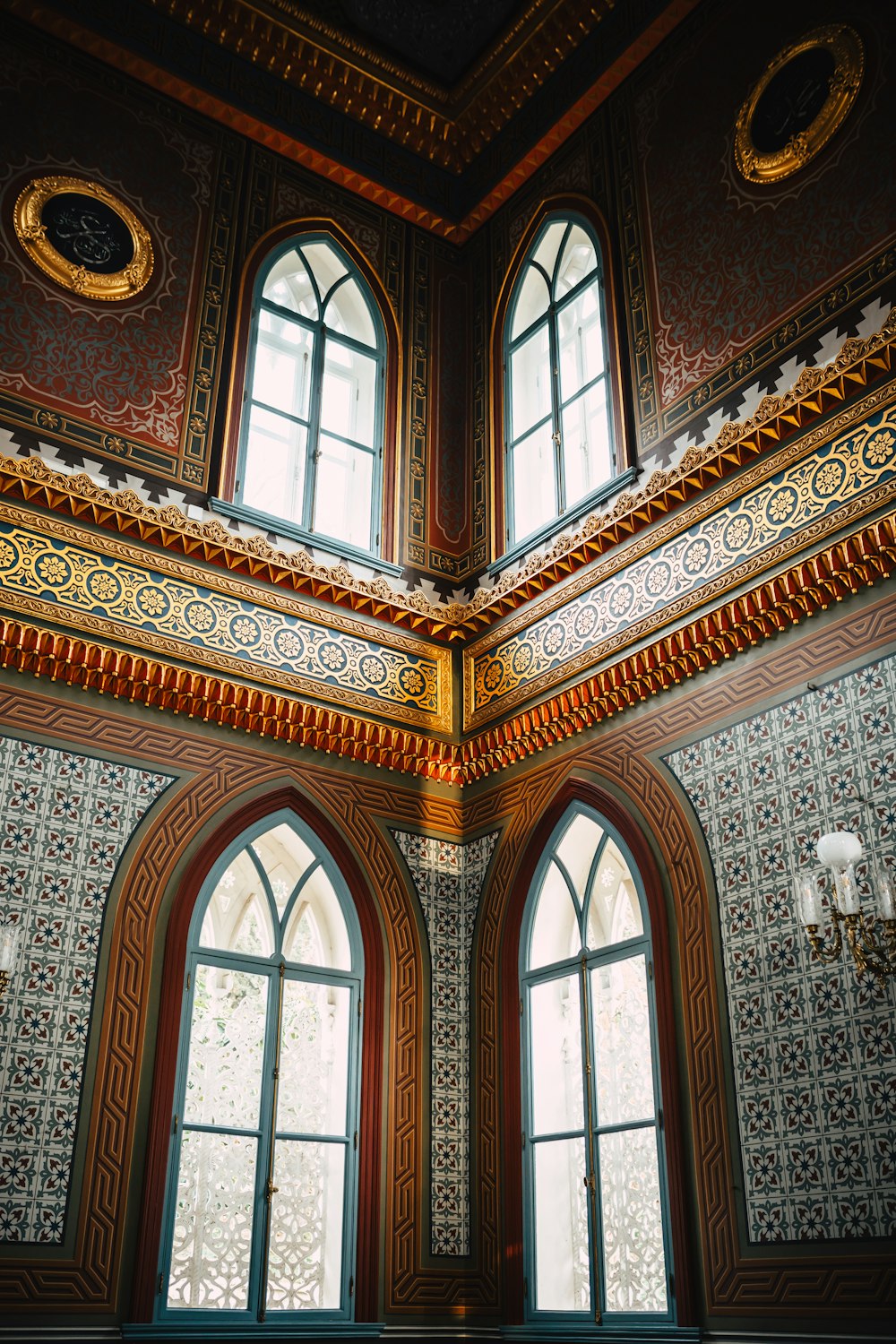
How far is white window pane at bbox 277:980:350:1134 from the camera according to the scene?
20.1 ft

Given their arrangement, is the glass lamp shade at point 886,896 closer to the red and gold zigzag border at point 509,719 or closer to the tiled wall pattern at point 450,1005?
the red and gold zigzag border at point 509,719

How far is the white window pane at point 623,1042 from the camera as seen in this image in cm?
570

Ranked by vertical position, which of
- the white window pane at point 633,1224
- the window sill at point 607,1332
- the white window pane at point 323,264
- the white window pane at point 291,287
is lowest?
the window sill at point 607,1332

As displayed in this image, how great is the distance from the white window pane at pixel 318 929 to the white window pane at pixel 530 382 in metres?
3.23

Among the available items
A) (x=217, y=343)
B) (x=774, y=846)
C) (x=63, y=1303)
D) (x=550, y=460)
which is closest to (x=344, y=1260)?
(x=63, y=1303)

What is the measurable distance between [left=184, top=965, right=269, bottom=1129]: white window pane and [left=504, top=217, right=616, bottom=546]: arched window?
3129 millimetres

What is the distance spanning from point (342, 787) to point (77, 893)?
1.66 m

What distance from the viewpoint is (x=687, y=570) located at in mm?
6156

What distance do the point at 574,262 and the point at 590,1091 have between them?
512cm

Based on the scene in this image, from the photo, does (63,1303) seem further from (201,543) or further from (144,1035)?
(201,543)

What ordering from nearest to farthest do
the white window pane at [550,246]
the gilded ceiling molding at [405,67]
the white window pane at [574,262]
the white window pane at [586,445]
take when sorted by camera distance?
the white window pane at [586,445], the white window pane at [574,262], the gilded ceiling molding at [405,67], the white window pane at [550,246]

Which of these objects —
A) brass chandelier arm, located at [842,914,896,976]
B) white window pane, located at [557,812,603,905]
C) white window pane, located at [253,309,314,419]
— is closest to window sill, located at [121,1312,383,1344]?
white window pane, located at [557,812,603,905]

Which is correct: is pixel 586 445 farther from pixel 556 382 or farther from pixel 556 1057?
pixel 556 1057

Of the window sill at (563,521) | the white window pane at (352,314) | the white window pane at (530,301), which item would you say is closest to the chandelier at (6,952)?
the window sill at (563,521)
